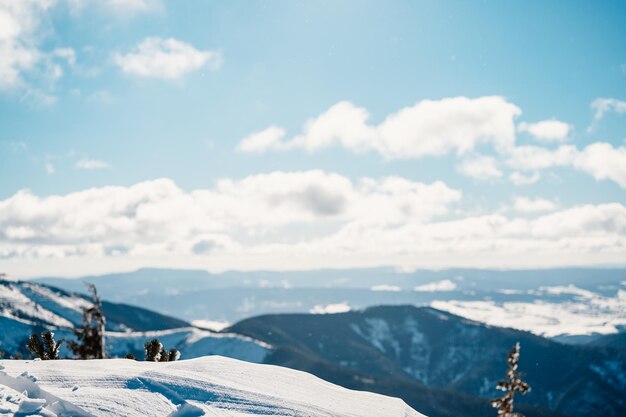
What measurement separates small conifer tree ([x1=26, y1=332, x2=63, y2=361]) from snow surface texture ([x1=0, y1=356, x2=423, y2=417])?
729cm

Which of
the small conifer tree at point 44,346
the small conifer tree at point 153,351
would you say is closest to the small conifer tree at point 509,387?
the small conifer tree at point 153,351

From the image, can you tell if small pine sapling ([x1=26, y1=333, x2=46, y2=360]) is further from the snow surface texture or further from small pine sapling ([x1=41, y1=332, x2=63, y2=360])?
the snow surface texture

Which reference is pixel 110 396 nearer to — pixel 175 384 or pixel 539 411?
pixel 175 384

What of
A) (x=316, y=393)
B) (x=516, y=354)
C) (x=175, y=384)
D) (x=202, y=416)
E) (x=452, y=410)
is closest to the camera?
(x=202, y=416)

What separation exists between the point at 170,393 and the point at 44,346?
12.5 m

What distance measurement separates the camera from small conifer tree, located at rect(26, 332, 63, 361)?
1730cm

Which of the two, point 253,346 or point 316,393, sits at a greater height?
point 316,393

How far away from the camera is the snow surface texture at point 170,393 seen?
816 cm

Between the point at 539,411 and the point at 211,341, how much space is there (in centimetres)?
12718

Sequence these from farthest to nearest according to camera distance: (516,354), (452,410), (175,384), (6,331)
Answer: (6,331), (452,410), (516,354), (175,384)

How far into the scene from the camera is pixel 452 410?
16838cm

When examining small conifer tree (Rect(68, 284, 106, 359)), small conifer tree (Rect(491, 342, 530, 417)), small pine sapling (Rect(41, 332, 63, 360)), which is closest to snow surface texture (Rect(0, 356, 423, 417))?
small conifer tree (Rect(491, 342, 530, 417))

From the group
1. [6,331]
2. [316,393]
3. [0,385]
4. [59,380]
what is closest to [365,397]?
[316,393]

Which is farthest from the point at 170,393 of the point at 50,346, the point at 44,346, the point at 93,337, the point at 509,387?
the point at 93,337
